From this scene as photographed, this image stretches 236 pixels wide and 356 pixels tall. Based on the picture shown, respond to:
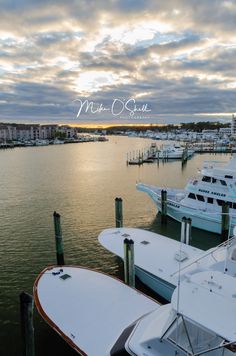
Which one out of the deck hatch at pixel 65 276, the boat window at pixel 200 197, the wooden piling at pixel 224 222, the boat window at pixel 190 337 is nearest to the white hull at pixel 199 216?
the wooden piling at pixel 224 222

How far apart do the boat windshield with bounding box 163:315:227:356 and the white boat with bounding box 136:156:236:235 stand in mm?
→ 14547

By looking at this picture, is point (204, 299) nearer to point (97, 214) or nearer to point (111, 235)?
point (111, 235)

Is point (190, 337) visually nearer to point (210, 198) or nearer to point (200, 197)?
point (210, 198)

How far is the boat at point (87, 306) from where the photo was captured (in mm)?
9789

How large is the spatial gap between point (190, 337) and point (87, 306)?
4600 millimetres

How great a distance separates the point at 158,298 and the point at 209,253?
3.60m

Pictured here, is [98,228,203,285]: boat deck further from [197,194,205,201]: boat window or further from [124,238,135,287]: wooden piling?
[197,194,205,201]: boat window

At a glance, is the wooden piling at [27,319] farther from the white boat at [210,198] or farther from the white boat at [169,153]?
the white boat at [169,153]

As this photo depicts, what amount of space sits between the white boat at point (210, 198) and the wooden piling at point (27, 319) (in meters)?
16.0

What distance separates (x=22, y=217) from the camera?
88.4 feet

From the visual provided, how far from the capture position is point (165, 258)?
14492 millimetres

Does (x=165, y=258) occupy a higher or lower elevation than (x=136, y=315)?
higher

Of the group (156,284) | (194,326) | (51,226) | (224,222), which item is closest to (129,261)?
(156,284)

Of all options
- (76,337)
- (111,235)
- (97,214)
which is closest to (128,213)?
(97,214)
